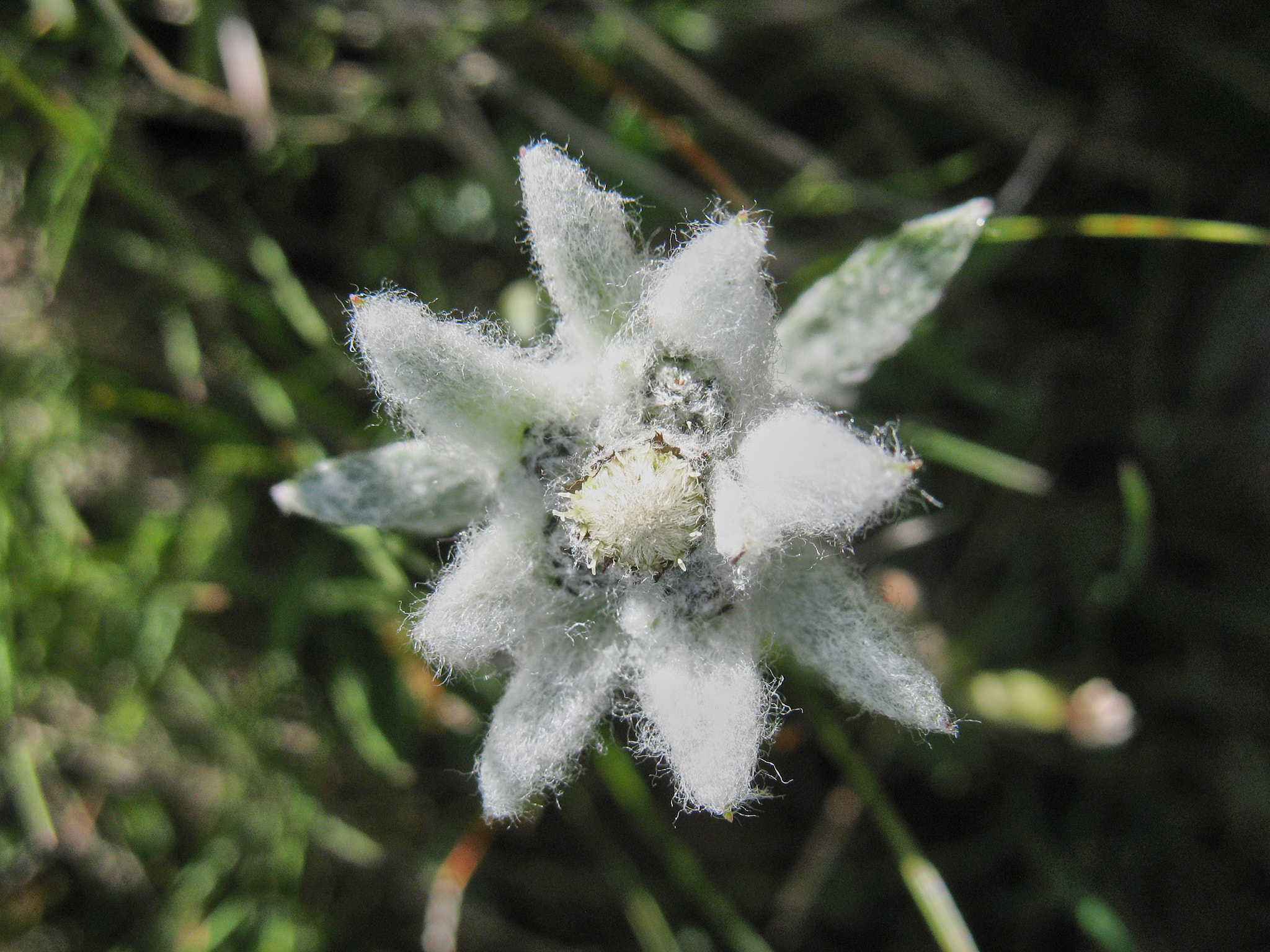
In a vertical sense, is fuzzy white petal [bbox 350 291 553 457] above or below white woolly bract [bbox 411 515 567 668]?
above

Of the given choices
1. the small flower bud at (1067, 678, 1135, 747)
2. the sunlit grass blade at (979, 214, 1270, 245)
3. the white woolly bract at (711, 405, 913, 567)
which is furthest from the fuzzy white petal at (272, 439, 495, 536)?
the small flower bud at (1067, 678, 1135, 747)

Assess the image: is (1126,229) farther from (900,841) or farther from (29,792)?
(29,792)

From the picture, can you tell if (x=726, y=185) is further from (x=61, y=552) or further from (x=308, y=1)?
(x=61, y=552)

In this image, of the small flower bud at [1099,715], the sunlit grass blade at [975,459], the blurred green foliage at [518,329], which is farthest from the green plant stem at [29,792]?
the small flower bud at [1099,715]

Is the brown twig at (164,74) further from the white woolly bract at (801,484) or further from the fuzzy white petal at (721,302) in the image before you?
the white woolly bract at (801,484)

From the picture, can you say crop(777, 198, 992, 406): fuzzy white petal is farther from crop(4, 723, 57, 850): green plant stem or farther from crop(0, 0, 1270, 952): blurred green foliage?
crop(4, 723, 57, 850): green plant stem

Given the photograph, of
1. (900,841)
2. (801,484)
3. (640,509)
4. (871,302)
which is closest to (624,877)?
(900,841)
